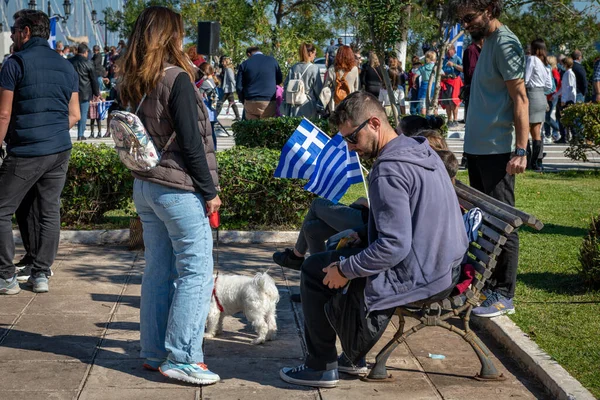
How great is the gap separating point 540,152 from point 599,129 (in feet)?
4.43

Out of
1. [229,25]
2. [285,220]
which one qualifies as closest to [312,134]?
[285,220]

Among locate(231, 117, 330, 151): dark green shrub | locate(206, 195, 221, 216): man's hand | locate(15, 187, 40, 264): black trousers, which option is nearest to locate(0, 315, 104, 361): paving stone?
locate(15, 187, 40, 264): black trousers

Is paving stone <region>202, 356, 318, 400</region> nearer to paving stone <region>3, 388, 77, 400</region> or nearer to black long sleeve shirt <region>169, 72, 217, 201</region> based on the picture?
paving stone <region>3, 388, 77, 400</region>

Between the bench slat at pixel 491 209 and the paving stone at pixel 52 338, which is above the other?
the bench slat at pixel 491 209

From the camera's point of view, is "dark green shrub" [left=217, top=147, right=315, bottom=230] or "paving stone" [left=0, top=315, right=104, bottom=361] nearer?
"paving stone" [left=0, top=315, right=104, bottom=361]

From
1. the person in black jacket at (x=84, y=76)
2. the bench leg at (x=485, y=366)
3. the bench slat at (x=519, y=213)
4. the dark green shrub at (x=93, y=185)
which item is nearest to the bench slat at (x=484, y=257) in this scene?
the bench slat at (x=519, y=213)

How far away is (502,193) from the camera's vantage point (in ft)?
19.0

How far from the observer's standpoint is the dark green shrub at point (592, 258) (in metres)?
6.05

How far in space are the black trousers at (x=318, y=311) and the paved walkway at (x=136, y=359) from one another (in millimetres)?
167

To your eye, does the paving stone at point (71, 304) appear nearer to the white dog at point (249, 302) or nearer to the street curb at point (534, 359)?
the white dog at point (249, 302)

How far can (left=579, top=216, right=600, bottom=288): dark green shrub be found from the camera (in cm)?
605

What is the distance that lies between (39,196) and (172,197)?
Answer: 2.51 metres

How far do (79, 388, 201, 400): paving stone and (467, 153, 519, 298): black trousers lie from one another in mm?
2355

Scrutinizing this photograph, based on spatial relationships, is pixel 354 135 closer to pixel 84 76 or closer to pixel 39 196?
pixel 39 196
